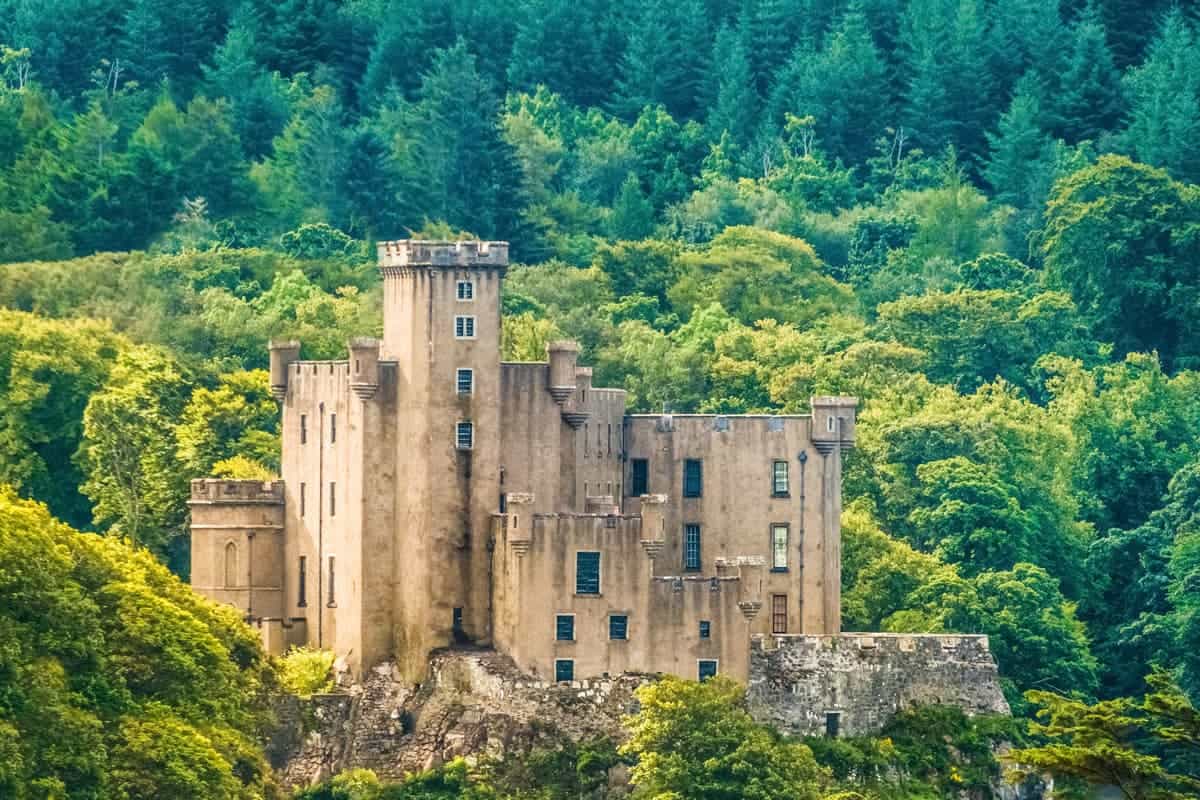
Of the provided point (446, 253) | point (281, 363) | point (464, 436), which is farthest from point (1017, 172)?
point (464, 436)

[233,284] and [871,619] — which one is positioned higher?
[233,284]

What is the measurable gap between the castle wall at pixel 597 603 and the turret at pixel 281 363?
11.1m

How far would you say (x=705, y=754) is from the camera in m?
113

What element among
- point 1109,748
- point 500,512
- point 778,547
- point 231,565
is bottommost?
point 1109,748

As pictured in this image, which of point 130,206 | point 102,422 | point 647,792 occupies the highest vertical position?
point 130,206

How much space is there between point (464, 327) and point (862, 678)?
44.9 feet

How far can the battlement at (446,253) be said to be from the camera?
390 ft

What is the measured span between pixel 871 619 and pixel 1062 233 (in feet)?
156

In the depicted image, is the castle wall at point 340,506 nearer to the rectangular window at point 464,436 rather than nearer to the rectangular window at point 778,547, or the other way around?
the rectangular window at point 464,436

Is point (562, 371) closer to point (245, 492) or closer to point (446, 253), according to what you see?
point (446, 253)

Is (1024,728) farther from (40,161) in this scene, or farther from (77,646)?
(40,161)

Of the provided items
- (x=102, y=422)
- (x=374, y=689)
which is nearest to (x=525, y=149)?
(x=102, y=422)

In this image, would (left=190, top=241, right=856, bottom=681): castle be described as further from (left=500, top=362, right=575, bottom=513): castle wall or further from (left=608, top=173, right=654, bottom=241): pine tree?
(left=608, top=173, right=654, bottom=241): pine tree

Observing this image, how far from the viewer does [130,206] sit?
556 feet
